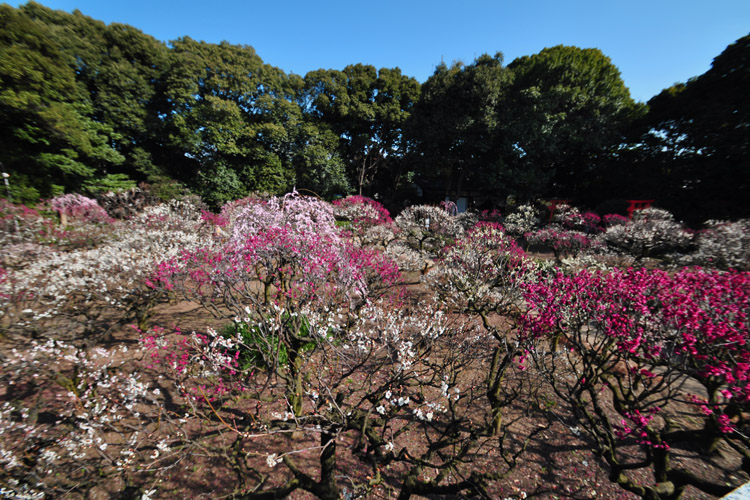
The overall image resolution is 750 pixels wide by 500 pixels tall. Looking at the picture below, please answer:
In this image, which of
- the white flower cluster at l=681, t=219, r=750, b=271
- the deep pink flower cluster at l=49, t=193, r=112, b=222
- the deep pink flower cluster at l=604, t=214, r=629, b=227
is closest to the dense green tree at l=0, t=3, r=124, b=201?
the deep pink flower cluster at l=49, t=193, r=112, b=222

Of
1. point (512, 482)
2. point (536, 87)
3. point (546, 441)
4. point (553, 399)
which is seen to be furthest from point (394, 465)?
point (536, 87)

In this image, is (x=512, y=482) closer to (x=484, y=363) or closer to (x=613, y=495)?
(x=613, y=495)

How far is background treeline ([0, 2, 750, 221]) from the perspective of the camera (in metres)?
14.7

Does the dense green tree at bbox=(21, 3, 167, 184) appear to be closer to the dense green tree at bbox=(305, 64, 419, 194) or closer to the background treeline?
the background treeline

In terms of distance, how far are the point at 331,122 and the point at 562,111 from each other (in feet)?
60.3

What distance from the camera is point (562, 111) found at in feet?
62.5

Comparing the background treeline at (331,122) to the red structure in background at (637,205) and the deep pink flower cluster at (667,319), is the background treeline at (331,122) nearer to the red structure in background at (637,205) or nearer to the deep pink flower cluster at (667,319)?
the red structure in background at (637,205)

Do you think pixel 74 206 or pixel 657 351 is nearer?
pixel 657 351

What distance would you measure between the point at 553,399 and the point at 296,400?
478 cm

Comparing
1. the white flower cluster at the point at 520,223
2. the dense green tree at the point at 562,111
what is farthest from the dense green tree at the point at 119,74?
the dense green tree at the point at 562,111

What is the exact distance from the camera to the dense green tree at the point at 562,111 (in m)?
18.1

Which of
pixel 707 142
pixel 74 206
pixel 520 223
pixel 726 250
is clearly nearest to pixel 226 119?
pixel 74 206

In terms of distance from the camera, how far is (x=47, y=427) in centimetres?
414

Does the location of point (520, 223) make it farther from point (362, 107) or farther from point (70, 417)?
point (70, 417)
